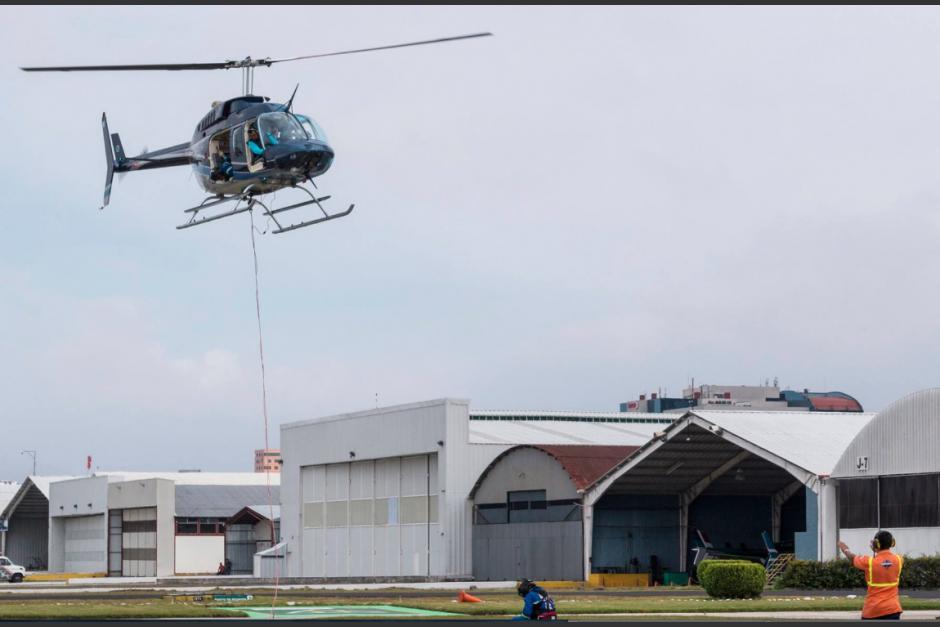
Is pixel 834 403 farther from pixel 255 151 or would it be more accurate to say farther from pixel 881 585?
pixel 881 585

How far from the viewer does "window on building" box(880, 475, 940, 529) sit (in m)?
46.2

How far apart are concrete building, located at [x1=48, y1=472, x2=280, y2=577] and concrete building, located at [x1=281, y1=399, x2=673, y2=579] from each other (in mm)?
7986

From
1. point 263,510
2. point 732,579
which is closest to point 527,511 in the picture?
point 732,579

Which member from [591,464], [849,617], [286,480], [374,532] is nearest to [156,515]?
[286,480]

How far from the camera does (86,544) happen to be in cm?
9969

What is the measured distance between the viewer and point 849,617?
92.2ft

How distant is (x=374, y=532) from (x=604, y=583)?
53.4 feet

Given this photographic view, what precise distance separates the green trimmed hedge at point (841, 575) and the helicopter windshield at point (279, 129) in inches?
806

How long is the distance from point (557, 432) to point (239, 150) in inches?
1471

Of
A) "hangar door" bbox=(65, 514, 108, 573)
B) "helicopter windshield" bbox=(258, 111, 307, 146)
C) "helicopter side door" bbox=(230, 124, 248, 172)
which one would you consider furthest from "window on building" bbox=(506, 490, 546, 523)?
"hangar door" bbox=(65, 514, 108, 573)

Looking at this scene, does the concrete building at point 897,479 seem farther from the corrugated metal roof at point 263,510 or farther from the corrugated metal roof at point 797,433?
the corrugated metal roof at point 263,510

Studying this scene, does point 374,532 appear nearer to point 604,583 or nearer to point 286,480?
point 286,480

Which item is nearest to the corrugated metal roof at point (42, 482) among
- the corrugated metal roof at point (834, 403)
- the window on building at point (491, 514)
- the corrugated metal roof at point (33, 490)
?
the corrugated metal roof at point (33, 490)

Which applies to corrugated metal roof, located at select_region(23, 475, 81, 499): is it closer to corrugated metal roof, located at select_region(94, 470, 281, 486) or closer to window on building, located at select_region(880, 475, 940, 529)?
corrugated metal roof, located at select_region(94, 470, 281, 486)
